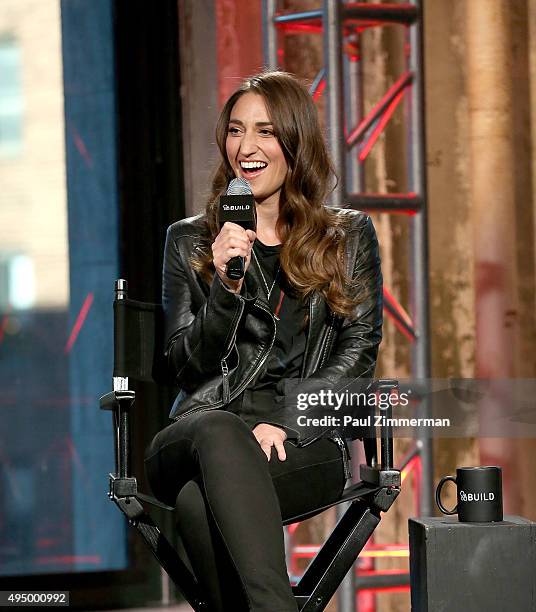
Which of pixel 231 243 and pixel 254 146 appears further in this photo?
pixel 254 146

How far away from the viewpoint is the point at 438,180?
3221 millimetres

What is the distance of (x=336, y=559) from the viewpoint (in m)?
2.02

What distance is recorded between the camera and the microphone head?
201 cm

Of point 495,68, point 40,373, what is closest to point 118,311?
point 40,373

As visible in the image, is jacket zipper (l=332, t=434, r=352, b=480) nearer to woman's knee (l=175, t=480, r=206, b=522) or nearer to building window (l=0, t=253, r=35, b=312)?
woman's knee (l=175, t=480, r=206, b=522)

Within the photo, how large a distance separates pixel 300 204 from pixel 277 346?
30 cm

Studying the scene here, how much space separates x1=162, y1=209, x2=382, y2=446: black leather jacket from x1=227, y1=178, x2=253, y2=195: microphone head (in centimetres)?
16

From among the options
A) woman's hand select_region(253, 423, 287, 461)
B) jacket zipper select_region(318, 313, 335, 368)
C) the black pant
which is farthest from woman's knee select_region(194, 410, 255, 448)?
jacket zipper select_region(318, 313, 335, 368)

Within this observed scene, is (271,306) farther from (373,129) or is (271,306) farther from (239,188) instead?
(373,129)

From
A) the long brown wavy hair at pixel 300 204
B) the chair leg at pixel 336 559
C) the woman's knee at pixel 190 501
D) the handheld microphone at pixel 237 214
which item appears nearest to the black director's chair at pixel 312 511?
the chair leg at pixel 336 559

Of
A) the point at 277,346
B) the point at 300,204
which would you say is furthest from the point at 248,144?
the point at 277,346

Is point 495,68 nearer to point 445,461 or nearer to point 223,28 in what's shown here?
point 223,28

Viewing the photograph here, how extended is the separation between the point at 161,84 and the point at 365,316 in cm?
131

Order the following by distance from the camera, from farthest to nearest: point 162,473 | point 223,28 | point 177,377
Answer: point 223,28 → point 177,377 → point 162,473
